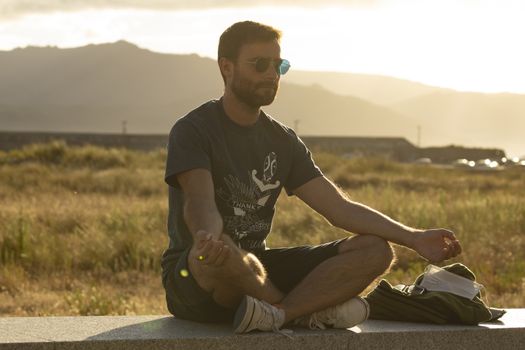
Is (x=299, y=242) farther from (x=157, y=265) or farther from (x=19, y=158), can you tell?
(x=19, y=158)

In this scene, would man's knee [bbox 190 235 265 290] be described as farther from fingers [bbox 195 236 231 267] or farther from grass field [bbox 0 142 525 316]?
grass field [bbox 0 142 525 316]

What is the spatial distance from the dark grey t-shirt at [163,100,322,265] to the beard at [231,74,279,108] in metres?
0.15

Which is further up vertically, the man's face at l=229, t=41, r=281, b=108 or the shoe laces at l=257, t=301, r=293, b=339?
the man's face at l=229, t=41, r=281, b=108

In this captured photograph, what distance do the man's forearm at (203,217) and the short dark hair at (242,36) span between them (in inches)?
27.2

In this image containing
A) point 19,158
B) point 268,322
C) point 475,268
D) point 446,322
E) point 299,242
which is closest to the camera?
point 268,322

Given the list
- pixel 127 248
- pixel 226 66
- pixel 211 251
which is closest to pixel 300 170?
pixel 226 66

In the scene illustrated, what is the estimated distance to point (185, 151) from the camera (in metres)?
4.32

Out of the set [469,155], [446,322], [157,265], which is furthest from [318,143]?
[446,322]

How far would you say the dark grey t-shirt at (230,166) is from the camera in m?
4.36

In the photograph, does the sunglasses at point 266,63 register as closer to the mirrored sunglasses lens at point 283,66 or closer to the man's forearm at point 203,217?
the mirrored sunglasses lens at point 283,66

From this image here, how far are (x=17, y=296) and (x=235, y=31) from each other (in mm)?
4758

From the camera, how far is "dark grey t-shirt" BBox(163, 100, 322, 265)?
171 inches

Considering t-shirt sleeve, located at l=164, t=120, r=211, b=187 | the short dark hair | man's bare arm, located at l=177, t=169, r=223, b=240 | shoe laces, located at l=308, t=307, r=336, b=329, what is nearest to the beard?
the short dark hair

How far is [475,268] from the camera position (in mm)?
9859
